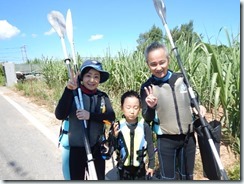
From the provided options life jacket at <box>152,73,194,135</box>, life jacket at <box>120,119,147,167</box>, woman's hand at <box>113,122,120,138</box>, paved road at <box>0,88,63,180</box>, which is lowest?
paved road at <box>0,88,63,180</box>

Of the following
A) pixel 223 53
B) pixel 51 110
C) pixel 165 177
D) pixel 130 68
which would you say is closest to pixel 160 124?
pixel 165 177

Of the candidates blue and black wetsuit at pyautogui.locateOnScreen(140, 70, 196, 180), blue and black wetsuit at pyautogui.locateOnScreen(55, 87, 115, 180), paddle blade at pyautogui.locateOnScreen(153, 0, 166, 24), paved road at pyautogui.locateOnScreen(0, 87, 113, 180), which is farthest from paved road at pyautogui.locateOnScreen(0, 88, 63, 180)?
paddle blade at pyautogui.locateOnScreen(153, 0, 166, 24)

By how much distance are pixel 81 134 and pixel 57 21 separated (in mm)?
1317

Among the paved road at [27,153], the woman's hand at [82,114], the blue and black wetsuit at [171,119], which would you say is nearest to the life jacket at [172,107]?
the blue and black wetsuit at [171,119]

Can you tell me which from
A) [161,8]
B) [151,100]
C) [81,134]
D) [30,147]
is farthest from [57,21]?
[30,147]

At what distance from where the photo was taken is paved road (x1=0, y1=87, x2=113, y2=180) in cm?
341

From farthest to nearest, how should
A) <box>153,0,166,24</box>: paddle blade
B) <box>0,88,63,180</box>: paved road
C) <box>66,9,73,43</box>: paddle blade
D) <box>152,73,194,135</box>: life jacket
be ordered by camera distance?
1. <box>0,88,63,180</box>: paved road
2. <box>66,9,73,43</box>: paddle blade
3. <box>153,0,166,24</box>: paddle blade
4. <box>152,73,194,135</box>: life jacket

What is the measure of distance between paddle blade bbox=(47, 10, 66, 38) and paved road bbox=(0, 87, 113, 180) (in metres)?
1.75

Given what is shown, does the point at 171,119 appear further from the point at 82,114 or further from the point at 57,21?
the point at 57,21

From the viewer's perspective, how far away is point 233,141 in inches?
128

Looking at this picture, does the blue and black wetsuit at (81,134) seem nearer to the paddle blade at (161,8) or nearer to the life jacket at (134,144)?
the life jacket at (134,144)

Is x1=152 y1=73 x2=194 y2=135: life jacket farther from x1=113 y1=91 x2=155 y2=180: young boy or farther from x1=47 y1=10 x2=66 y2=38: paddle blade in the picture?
x1=47 y1=10 x2=66 y2=38: paddle blade

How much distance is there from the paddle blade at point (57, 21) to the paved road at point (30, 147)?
1.75m

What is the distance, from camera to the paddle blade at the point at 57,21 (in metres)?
2.91
